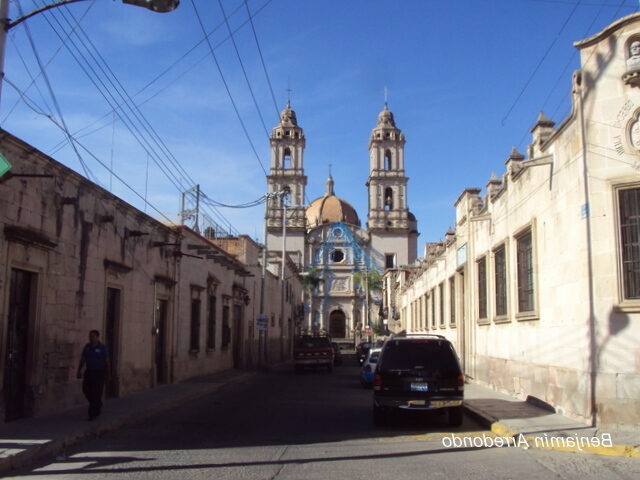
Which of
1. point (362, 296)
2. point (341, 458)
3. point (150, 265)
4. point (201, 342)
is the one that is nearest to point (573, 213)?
point (341, 458)

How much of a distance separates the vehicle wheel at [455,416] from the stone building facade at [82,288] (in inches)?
307

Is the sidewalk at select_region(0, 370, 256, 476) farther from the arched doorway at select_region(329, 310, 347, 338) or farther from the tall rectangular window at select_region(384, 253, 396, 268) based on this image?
the arched doorway at select_region(329, 310, 347, 338)

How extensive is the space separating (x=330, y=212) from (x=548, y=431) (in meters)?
78.0

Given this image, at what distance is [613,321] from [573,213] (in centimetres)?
219

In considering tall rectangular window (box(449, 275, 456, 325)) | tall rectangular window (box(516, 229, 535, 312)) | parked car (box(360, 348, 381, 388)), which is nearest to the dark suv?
tall rectangular window (box(516, 229, 535, 312))

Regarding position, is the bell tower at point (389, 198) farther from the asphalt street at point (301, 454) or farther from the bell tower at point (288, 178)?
the asphalt street at point (301, 454)

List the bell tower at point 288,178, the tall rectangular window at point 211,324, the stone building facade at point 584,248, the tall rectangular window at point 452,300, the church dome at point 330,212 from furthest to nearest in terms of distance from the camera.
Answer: the church dome at point 330,212, the bell tower at point 288,178, the tall rectangular window at point 211,324, the tall rectangular window at point 452,300, the stone building facade at point 584,248

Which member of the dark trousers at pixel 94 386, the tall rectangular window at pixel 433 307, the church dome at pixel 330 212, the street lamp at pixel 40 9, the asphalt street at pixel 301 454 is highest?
the church dome at pixel 330 212

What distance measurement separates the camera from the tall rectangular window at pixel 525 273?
15360mm

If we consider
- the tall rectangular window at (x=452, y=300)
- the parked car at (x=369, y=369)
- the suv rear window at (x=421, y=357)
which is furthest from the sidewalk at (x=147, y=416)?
the tall rectangular window at (x=452, y=300)

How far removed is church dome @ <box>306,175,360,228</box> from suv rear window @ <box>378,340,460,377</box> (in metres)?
73.1

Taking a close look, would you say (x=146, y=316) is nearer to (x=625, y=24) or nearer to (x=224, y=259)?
(x=224, y=259)

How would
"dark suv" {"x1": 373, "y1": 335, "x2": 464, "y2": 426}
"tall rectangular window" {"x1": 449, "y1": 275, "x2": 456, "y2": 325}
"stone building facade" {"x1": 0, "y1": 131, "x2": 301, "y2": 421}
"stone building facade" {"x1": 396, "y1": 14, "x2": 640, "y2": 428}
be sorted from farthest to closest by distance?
1. "tall rectangular window" {"x1": 449, "y1": 275, "x2": 456, "y2": 325}
2. "stone building facade" {"x1": 0, "y1": 131, "x2": 301, "y2": 421}
3. "dark suv" {"x1": 373, "y1": 335, "x2": 464, "y2": 426}
4. "stone building facade" {"x1": 396, "y1": 14, "x2": 640, "y2": 428}

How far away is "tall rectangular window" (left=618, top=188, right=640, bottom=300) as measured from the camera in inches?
439
